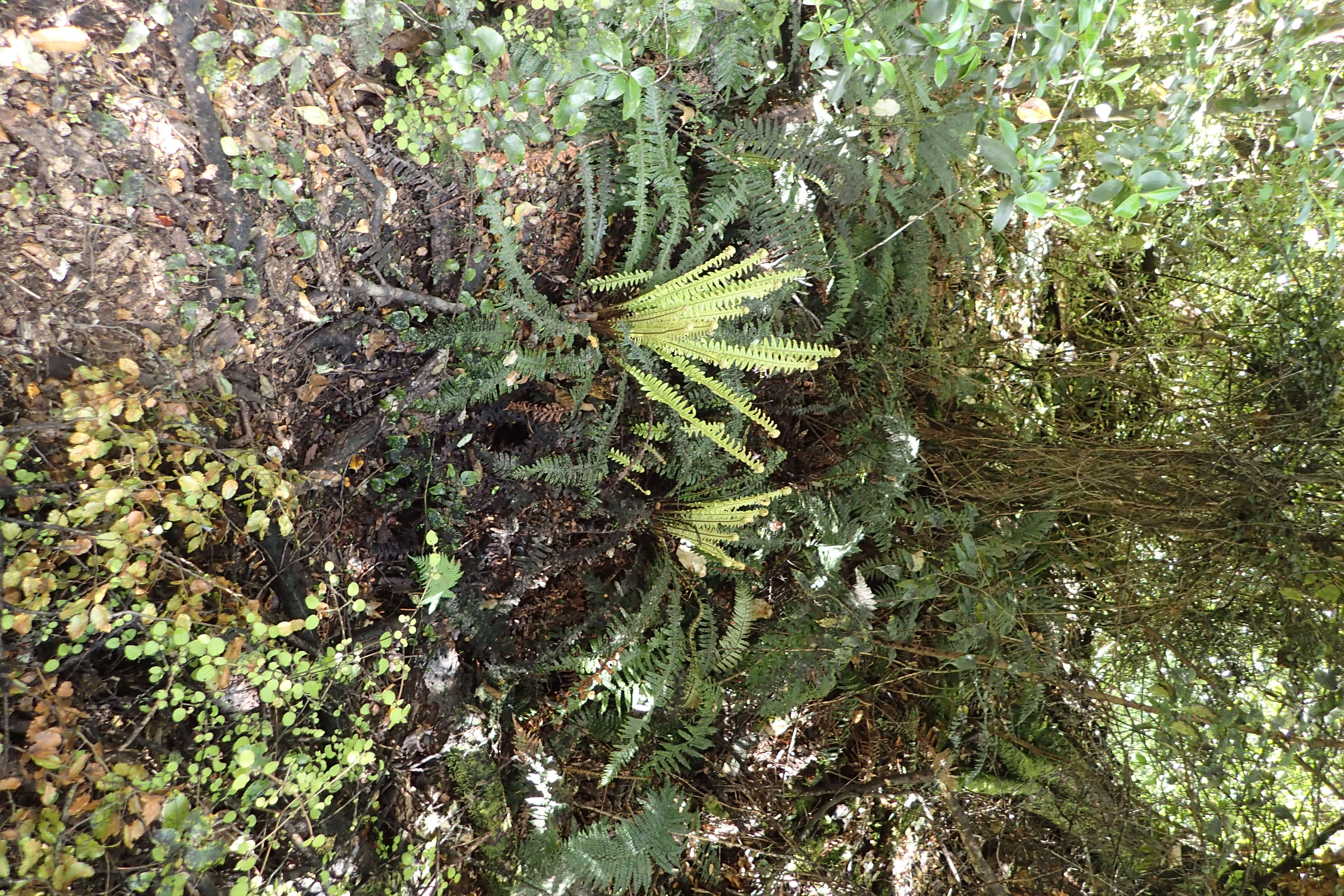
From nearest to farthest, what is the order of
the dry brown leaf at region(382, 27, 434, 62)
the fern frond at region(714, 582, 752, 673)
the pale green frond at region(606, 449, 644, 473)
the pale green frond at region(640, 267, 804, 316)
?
the dry brown leaf at region(382, 27, 434, 62), the pale green frond at region(640, 267, 804, 316), the pale green frond at region(606, 449, 644, 473), the fern frond at region(714, 582, 752, 673)

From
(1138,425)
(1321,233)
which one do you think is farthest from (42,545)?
(1321,233)

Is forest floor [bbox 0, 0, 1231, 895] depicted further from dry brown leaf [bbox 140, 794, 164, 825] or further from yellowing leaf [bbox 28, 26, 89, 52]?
dry brown leaf [bbox 140, 794, 164, 825]

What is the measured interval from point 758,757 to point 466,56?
7.06 ft

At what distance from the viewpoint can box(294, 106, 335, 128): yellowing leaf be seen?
1658mm

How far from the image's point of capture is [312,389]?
1767mm

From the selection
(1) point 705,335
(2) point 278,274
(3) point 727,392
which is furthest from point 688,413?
(2) point 278,274

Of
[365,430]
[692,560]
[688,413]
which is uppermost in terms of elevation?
[688,413]

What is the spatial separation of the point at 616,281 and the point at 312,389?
2.64 feet

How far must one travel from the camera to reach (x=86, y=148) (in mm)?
1485

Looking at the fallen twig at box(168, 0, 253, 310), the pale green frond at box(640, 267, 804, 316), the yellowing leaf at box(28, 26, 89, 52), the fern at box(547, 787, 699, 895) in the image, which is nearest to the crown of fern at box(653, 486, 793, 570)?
the pale green frond at box(640, 267, 804, 316)

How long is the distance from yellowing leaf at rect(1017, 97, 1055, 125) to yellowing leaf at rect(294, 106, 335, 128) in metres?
1.56

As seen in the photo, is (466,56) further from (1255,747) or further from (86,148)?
(1255,747)

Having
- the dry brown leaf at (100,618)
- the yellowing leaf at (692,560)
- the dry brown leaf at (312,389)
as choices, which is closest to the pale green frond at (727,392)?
the yellowing leaf at (692,560)

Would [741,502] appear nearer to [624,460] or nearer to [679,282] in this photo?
[624,460]
